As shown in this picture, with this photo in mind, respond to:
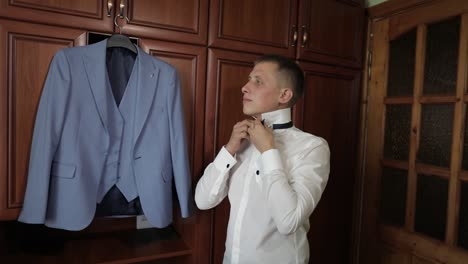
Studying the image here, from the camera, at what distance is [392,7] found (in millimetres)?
1711

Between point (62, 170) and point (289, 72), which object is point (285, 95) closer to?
point (289, 72)

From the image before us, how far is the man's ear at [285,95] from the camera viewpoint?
117cm

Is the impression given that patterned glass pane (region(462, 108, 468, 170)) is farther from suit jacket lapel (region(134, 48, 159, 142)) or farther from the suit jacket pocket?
the suit jacket pocket

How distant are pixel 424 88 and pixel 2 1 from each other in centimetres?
196

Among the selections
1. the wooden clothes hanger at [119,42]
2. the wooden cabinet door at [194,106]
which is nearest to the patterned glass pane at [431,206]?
the wooden cabinet door at [194,106]

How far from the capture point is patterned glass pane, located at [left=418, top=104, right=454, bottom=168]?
1503 millimetres

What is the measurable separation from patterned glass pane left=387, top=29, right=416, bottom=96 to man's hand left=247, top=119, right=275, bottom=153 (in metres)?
1.08

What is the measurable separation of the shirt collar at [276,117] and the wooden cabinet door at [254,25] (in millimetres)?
446

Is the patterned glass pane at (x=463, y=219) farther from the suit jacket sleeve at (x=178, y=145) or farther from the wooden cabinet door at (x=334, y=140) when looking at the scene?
the suit jacket sleeve at (x=178, y=145)

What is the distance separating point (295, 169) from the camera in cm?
110

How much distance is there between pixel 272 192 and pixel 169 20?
2.91ft

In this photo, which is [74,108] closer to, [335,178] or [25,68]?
[25,68]

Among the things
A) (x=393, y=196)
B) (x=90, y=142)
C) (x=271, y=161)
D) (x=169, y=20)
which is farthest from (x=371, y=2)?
(x=90, y=142)

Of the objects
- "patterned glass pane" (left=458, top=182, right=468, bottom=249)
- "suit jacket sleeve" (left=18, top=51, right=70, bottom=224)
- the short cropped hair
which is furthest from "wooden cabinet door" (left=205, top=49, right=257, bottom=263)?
"patterned glass pane" (left=458, top=182, right=468, bottom=249)
